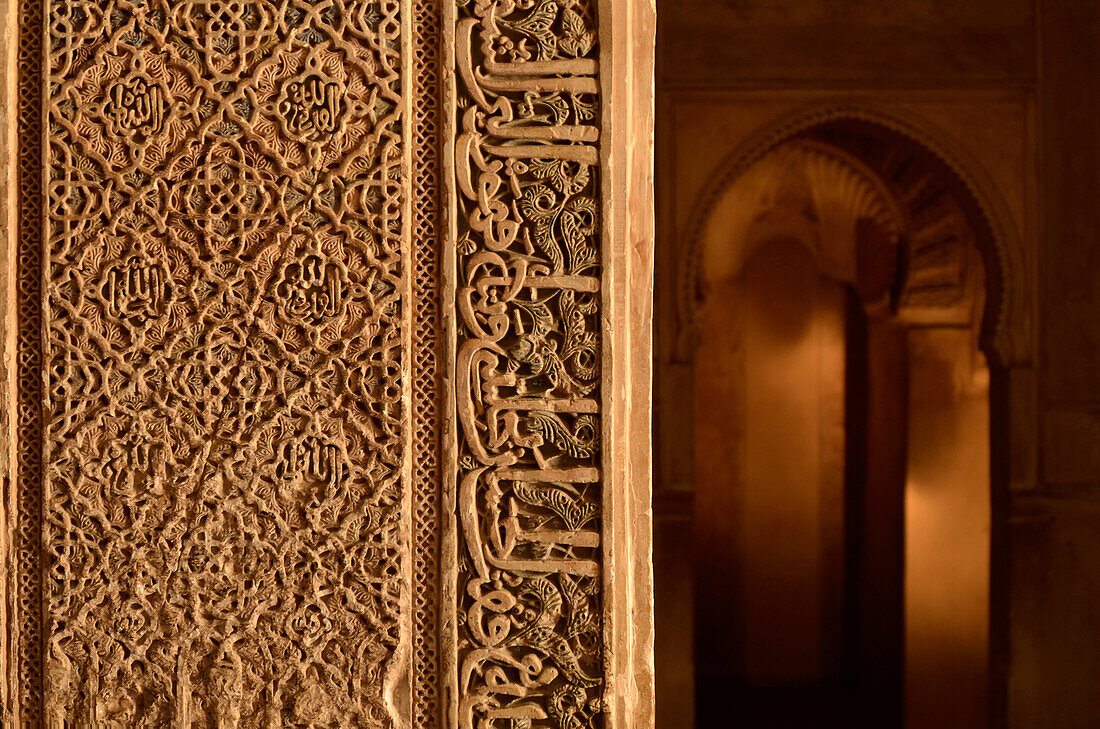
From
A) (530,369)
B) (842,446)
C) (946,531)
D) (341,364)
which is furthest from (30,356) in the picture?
(842,446)

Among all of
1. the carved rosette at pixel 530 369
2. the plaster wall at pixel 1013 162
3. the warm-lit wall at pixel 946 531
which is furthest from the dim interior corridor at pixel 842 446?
the carved rosette at pixel 530 369

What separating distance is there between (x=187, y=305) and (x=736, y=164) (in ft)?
10.7

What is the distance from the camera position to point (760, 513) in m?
6.82

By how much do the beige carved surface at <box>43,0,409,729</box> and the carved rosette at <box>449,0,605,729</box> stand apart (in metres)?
0.15

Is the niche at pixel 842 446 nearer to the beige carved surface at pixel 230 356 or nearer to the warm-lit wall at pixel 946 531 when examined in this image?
the warm-lit wall at pixel 946 531

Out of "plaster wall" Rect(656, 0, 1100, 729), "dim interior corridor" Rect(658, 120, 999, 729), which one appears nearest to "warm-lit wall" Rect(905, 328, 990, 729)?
"dim interior corridor" Rect(658, 120, 999, 729)

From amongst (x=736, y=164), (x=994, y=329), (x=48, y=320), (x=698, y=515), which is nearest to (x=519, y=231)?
(x=48, y=320)

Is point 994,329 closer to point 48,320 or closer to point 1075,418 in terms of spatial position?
point 1075,418

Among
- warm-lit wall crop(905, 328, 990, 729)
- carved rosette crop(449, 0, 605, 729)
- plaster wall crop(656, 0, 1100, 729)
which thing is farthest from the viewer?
warm-lit wall crop(905, 328, 990, 729)

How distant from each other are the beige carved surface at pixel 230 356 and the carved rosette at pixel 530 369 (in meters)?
0.15

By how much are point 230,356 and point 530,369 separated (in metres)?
0.59

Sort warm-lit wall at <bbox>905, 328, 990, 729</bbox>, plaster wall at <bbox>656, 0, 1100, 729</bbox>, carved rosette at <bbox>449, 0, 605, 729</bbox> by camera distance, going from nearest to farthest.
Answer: carved rosette at <bbox>449, 0, 605, 729</bbox>
plaster wall at <bbox>656, 0, 1100, 729</bbox>
warm-lit wall at <bbox>905, 328, 990, 729</bbox>

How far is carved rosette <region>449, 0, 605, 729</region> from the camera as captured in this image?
189cm

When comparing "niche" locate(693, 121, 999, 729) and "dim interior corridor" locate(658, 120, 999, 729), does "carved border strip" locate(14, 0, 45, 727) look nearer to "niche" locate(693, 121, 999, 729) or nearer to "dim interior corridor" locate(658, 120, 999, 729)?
"dim interior corridor" locate(658, 120, 999, 729)
